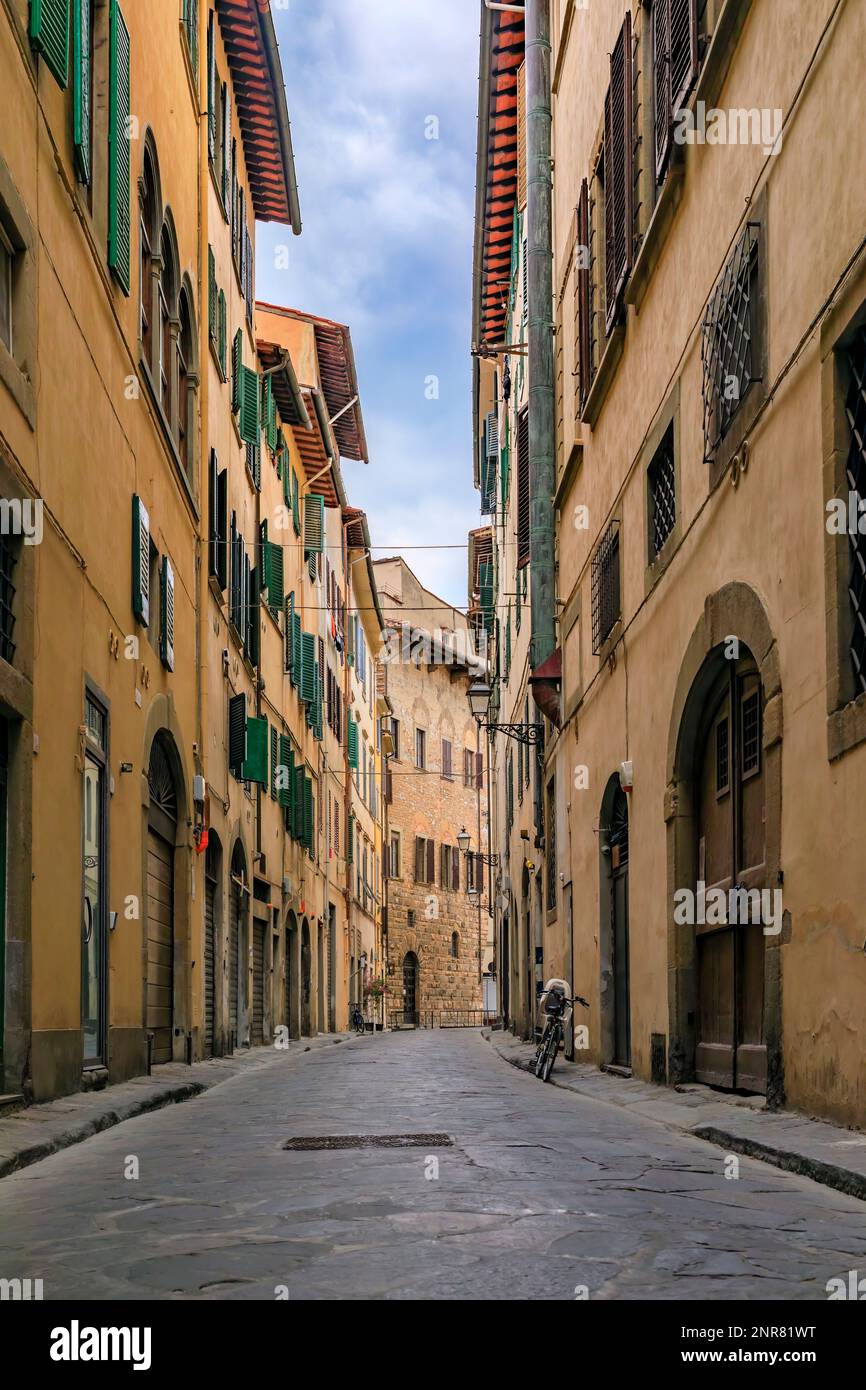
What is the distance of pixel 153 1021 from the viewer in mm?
14727

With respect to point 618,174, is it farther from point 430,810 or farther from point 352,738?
point 430,810

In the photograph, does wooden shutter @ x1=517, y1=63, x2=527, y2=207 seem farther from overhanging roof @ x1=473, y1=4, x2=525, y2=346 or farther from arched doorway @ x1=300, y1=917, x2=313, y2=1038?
arched doorway @ x1=300, y1=917, x2=313, y2=1038

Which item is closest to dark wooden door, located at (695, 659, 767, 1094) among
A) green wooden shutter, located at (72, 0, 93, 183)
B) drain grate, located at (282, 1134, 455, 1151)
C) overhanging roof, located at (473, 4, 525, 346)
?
drain grate, located at (282, 1134, 455, 1151)

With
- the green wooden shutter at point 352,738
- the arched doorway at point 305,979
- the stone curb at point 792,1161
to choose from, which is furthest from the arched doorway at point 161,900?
the green wooden shutter at point 352,738

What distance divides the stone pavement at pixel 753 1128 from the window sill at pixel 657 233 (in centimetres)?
582

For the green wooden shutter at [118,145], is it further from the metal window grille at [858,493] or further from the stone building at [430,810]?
the stone building at [430,810]

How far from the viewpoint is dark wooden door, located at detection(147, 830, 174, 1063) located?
1445cm

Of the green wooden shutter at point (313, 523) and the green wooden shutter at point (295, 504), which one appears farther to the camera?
the green wooden shutter at point (313, 523)

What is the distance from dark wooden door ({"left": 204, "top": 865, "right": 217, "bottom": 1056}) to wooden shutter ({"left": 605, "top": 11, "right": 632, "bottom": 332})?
300 inches

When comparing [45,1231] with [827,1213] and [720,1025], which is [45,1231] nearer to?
[827,1213]

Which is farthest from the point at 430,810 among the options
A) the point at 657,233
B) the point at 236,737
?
the point at 657,233

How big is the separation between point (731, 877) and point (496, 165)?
20.1m

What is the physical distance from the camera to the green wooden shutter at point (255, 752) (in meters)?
20.5
